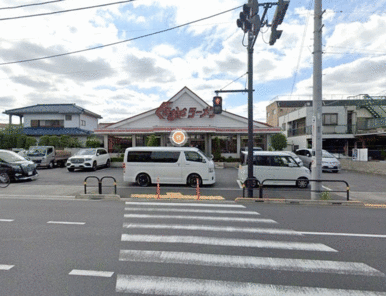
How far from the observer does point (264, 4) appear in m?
7.23

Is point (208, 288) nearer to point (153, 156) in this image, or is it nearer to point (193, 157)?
point (193, 157)

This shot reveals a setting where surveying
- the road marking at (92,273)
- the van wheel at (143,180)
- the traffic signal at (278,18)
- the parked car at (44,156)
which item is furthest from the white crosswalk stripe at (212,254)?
the parked car at (44,156)

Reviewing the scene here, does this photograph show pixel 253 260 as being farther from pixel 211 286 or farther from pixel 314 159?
pixel 314 159

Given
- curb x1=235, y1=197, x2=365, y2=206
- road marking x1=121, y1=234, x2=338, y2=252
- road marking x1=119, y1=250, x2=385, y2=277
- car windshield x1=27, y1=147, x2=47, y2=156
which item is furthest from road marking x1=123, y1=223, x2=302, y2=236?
car windshield x1=27, y1=147, x2=47, y2=156

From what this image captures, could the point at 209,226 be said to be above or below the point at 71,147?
below

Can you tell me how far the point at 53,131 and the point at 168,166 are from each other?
27.2 meters

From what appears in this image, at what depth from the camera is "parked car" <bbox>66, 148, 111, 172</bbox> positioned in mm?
17797

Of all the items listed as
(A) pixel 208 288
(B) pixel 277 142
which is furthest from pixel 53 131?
(A) pixel 208 288

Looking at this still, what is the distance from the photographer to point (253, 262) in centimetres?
383

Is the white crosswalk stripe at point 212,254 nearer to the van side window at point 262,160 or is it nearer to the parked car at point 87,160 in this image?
the van side window at point 262,160

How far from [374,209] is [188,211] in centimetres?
641

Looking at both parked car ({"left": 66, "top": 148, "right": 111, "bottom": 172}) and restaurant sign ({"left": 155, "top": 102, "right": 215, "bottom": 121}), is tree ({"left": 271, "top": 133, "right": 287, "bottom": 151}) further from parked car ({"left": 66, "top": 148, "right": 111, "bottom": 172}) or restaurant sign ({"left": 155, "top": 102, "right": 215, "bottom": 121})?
parked car ({"left": 66, "top": 148, "right": 111, "bottom": 172})

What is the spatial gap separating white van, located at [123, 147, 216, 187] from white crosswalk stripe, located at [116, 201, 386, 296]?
4.19 metres

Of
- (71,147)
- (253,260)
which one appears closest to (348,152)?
(253,260)
